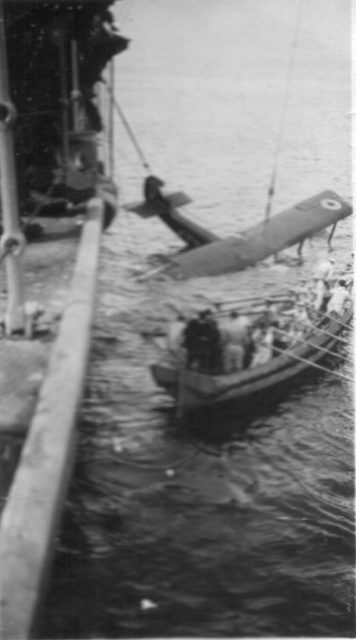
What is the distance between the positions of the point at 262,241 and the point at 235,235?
5.43ft

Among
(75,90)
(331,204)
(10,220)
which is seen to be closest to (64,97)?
(75,90)

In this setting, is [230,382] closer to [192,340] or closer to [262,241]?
[192,340]

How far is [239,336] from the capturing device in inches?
510

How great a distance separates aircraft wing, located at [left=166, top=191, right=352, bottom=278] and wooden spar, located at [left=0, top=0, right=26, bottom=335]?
13554 millimetres

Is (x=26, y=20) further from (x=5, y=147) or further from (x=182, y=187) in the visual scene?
(x=182, y=187)

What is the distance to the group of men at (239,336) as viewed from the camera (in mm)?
12570

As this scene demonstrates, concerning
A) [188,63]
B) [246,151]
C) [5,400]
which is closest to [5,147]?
[5,400]

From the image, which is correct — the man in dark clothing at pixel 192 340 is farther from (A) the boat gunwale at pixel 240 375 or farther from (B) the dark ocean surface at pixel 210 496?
(B) the dark ocean surface at pixel 210 496

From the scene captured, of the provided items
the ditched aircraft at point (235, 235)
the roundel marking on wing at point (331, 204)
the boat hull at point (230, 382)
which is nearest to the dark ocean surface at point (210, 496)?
the boat hull at point (230, 382)

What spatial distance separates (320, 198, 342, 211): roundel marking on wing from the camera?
24047mm

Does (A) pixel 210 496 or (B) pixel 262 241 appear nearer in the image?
(A) pixel 210 496

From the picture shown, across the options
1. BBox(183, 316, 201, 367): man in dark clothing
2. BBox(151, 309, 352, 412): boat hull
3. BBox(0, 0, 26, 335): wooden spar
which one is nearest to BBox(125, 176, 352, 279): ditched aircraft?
BBox(151, 309, 352, 412): boat hull

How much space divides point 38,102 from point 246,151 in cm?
4396

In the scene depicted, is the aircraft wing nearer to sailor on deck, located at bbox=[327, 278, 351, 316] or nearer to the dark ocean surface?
the dark ocean surface
